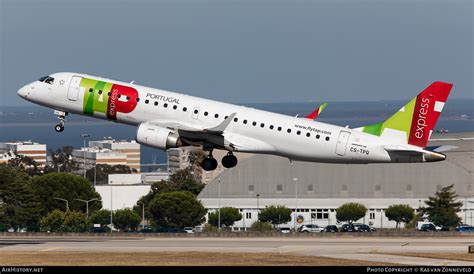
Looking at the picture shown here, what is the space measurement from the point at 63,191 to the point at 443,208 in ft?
181

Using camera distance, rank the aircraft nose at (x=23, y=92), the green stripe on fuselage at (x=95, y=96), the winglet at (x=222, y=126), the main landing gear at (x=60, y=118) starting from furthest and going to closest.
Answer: the aircraft nose at (x=23, y=92), the main landing gear at (x=60, y=118), the green stripe on fuselage at (x=95, y=96), the winglet at (x=222, y=126)

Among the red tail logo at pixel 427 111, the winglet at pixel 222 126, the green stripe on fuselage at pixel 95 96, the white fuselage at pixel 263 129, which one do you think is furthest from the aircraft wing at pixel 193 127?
the red tail logo at pixel 427 111

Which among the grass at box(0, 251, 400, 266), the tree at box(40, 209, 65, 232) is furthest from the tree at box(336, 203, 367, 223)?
the grass at box(0, 251, 400, 266)

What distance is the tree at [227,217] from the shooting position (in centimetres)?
16350

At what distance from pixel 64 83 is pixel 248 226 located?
78979mm

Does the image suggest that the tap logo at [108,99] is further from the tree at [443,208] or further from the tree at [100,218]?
the tree at [100,218]

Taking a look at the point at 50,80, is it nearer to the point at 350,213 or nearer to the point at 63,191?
the point at 350,213

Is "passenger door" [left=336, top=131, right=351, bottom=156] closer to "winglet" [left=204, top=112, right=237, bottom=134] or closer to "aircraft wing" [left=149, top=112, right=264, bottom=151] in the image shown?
"aircraft wing" [left=149, top=112, right=264, bottom=151]

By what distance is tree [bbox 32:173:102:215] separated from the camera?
176m

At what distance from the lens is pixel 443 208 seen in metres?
158

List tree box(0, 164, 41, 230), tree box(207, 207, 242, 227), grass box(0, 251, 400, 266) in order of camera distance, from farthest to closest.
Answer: tree box(207, 207, 242, 227), tree box(0, 164, 41, 230), grass box(0, 251, 400, 266)

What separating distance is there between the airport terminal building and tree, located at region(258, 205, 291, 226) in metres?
4.49

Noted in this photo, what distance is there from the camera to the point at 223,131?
287 feet

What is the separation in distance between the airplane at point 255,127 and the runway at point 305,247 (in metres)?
6.80
